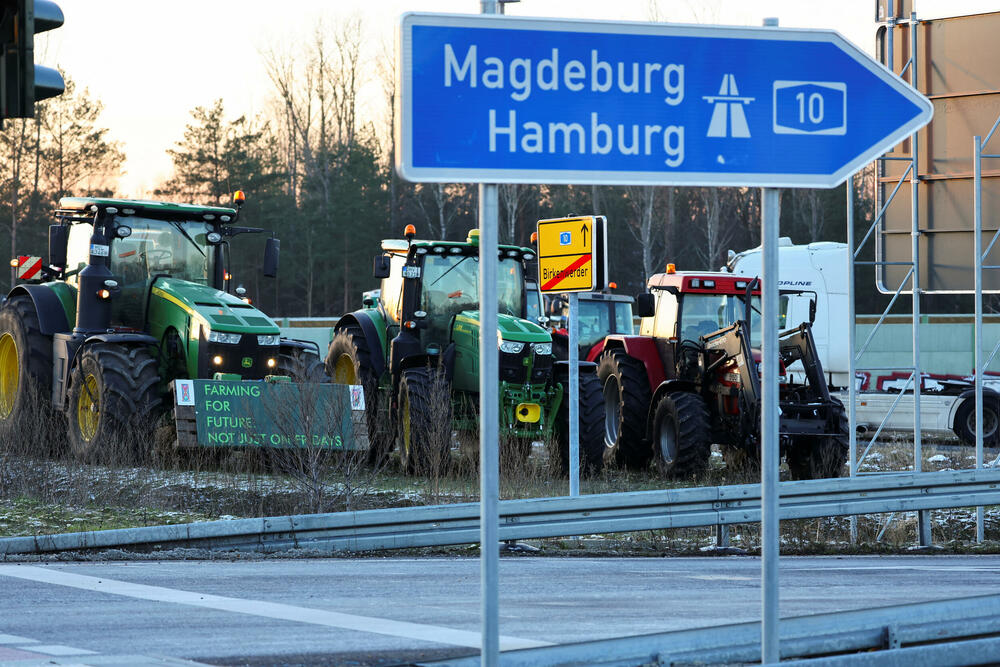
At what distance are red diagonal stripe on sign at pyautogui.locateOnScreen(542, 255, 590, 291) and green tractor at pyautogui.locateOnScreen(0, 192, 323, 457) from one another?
4.78m

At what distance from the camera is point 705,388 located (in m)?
16.8

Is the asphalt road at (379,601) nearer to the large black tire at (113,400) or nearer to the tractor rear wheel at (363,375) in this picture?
the large black tire at (113,400)

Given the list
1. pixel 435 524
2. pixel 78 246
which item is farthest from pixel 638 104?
pixel 78 246

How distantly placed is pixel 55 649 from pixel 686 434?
34.4ft

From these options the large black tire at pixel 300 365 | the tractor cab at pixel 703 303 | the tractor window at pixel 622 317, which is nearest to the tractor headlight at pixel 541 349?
the tractor cab at pixel 703 303

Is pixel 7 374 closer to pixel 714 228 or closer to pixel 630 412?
pixel 630 412

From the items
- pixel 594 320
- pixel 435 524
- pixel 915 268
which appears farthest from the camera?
pixel 594 320

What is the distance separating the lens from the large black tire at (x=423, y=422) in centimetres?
1442

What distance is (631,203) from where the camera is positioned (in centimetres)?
5681

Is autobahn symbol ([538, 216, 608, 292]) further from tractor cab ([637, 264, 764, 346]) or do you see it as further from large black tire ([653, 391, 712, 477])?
tractor cab ([637, 264, 764, 346])

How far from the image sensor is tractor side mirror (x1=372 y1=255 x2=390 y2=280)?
16828 millimetres

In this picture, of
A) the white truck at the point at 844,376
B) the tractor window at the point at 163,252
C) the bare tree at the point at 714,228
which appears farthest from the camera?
the bare tree at the point at 714,228

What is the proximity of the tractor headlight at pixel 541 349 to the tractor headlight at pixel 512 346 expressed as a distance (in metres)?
0.14

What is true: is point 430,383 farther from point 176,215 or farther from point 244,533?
point 244,533
